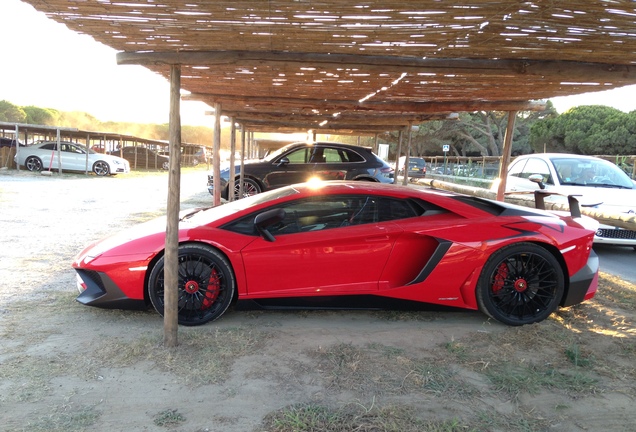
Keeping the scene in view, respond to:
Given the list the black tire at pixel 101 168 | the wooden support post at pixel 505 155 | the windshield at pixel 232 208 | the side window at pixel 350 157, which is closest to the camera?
→ the windshield at pixel 232 208

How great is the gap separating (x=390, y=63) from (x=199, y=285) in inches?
99.3

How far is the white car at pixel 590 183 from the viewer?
23.0 ft

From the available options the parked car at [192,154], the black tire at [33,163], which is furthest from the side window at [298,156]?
the parked car at [192,154]

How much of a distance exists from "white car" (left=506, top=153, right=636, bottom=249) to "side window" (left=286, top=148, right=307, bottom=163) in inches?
206

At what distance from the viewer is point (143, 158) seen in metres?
33.1

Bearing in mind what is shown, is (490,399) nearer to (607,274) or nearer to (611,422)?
(611,422)

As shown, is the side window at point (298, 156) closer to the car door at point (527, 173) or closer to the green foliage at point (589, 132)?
the car door at point (527, 173)

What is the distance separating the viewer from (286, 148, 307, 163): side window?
38.0 feet

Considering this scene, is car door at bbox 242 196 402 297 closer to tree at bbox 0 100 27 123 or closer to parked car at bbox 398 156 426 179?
parked car at bbox 398 156 426 179

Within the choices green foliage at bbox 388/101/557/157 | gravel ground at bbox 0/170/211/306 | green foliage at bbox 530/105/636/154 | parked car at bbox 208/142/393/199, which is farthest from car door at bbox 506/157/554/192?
green foliage at bbox 530/105/636/154

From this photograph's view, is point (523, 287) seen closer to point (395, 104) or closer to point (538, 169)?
point (395, 104)

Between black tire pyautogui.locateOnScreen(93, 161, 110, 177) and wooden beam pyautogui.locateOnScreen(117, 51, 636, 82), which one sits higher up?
wooden beam pyautogui.locateOnScreen(117, 51, 636, 82)

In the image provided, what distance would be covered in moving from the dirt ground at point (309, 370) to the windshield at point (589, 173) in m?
4.07

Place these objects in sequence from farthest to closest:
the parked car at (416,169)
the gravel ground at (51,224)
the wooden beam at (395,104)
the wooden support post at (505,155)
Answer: the parked car at (416,169) → the wooden support post at (505,155) → the wooden beam at (395,104) → the gravel ground at (51,224)
